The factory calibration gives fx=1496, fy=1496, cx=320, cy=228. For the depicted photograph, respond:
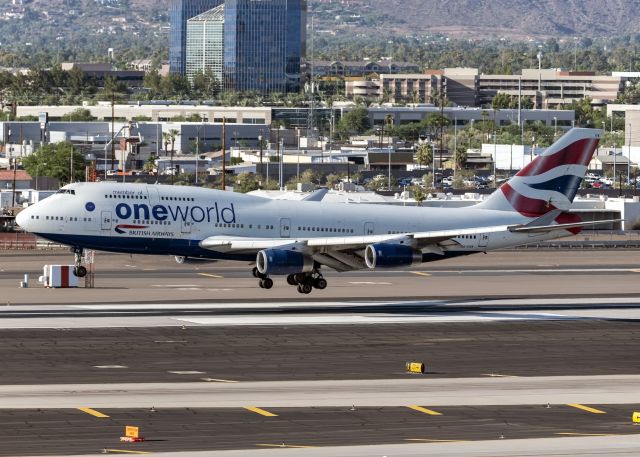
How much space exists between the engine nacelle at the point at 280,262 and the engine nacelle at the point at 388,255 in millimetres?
3555

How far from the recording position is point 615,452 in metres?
44.5

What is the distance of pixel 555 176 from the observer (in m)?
86.9

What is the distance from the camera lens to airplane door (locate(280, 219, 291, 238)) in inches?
3233

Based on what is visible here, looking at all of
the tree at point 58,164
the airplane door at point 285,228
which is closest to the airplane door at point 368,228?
the airplane door at point 285,228

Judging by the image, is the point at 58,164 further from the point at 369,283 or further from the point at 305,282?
the point at 305,282

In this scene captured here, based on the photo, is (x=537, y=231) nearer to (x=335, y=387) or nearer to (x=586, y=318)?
(x=586, y=318)

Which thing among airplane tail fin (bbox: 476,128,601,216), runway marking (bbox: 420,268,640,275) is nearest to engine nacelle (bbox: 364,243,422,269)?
airplane tail fin (bbox: 476,128,601,216)

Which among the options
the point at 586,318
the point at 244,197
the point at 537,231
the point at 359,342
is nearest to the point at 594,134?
the point at 537,231

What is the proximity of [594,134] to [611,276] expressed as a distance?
65.3 feet

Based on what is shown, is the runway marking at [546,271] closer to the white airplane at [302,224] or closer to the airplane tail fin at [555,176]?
the airplane tail fin at [555,176]

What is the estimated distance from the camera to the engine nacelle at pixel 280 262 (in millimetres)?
77500

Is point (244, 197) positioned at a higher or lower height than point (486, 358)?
higher

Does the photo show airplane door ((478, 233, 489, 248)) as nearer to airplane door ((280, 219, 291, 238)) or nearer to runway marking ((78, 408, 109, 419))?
airplane door ((280, 219, 291, 238))

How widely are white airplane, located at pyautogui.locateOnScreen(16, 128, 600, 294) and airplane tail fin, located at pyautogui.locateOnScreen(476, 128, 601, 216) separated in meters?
0.06
